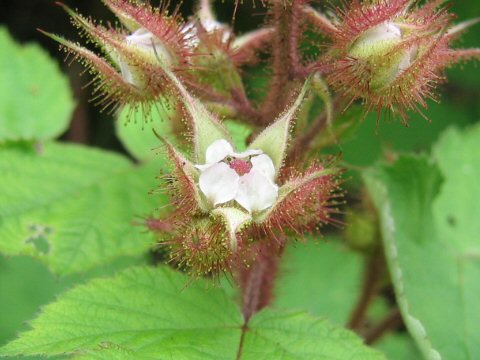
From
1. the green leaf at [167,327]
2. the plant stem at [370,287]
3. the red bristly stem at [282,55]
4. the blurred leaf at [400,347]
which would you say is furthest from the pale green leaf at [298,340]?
the blurred leaf at [400,347]

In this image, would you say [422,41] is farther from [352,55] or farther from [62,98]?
[62,98]

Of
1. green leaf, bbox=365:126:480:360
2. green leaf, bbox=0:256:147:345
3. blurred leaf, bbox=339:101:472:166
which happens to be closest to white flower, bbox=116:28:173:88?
green leaf, bbox=365:126:480:360

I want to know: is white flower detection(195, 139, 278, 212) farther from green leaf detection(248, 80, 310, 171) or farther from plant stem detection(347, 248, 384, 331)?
plant stem detection(347, 248, 384, 331)

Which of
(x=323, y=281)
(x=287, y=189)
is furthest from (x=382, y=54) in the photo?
(x=323, y=281)

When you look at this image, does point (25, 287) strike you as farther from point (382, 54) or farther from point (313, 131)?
point (382, 54)

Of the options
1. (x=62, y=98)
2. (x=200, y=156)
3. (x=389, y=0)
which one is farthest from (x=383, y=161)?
(x=62, y=98)

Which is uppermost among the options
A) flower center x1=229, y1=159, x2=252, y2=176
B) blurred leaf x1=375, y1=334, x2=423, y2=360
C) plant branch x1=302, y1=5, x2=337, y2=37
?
blurred leaf x1=375, y1=334, x2=423, y2=360

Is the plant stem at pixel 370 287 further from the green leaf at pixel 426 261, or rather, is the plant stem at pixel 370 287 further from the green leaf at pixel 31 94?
the green leaf at pixel 31 94
